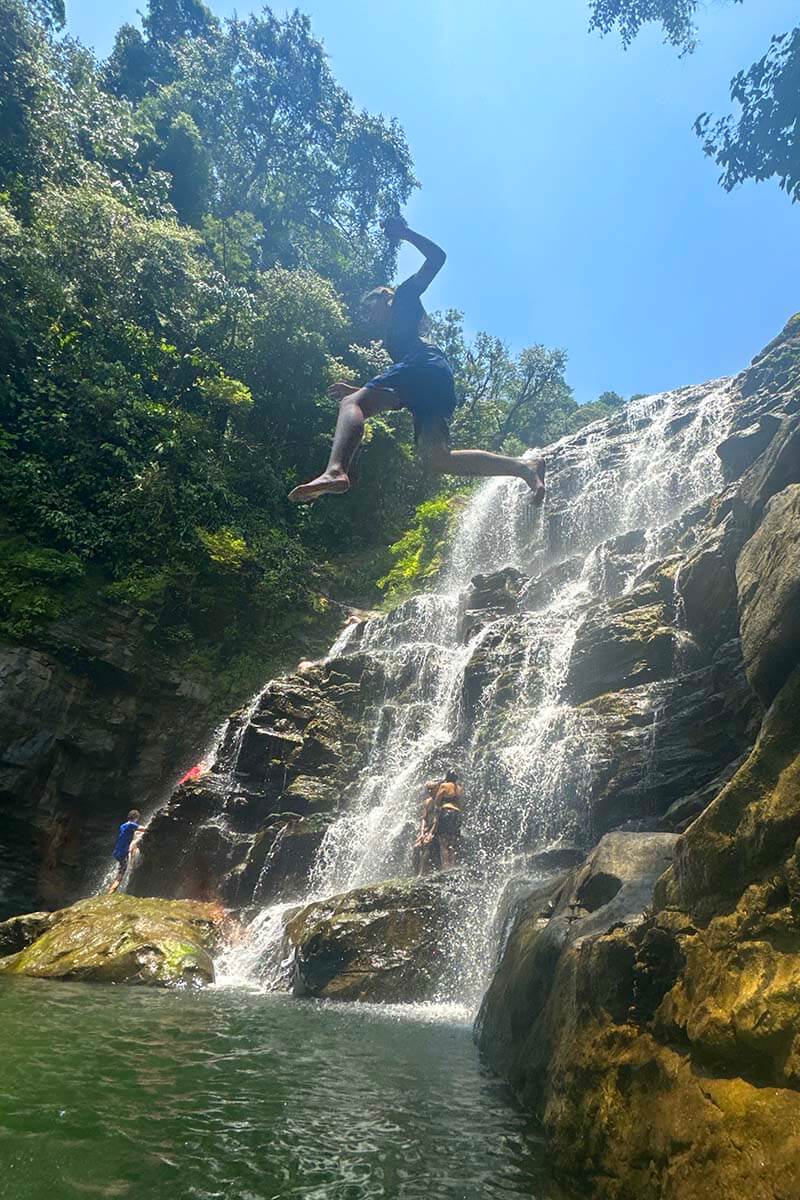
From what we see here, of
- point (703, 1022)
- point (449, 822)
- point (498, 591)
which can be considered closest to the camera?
point (703, 1022)

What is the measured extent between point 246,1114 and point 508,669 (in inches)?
450

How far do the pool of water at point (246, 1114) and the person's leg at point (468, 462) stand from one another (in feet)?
13.2

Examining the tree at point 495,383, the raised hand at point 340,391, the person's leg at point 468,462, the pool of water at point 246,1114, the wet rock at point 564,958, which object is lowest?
the pool of water at point 246,1114

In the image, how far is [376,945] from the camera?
8258 mm

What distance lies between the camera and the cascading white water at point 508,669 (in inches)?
433

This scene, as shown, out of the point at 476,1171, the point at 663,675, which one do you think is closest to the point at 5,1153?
A: the point at 476,1171

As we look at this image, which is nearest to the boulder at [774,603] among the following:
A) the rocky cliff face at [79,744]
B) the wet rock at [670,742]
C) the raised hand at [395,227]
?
the raised hand at [395,227]

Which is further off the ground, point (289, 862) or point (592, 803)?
point (592, 803)

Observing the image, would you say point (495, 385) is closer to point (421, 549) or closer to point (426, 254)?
point (421, 549)

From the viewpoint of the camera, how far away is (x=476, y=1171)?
10.2 ft

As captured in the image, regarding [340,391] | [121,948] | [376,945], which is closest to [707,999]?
[340,391]

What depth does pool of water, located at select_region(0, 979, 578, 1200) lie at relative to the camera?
113 inches

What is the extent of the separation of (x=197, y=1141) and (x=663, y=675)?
1040cm

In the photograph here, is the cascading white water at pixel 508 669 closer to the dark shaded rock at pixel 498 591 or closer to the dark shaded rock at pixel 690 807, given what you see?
the dark shaded rock at pixel 498 591
